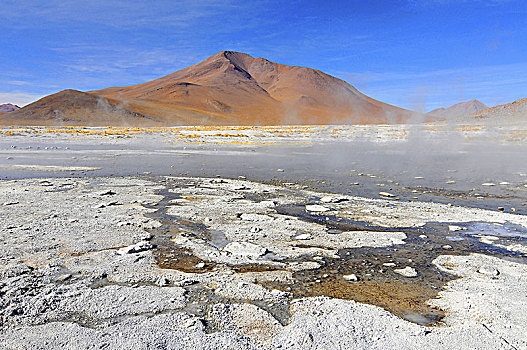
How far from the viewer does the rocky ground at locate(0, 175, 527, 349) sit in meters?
2.64

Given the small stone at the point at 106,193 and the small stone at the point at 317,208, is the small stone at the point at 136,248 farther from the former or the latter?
the small stone at the point at 106,193

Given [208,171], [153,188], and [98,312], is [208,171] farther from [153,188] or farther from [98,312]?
[98,312]

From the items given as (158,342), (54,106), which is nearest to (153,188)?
(158,342)

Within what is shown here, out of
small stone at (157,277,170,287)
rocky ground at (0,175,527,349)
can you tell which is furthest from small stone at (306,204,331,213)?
small stone at (157,277,170,287)

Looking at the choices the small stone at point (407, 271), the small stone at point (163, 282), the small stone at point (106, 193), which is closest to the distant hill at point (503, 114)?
the small stone at point (106, 193)

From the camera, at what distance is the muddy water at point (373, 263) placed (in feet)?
10.4

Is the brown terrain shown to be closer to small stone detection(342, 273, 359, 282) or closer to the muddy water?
the muddy water

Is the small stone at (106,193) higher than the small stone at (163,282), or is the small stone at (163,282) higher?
the small stone at (106,193)

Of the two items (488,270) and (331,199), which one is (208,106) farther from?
(488,270)

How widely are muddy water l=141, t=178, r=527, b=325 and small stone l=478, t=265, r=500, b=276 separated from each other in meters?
0.34

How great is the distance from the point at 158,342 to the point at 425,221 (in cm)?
443

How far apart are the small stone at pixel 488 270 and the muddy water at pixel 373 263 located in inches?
13.5

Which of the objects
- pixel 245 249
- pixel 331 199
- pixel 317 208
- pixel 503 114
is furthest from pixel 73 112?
pixel 245 249

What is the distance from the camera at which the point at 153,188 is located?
8.51 meters
